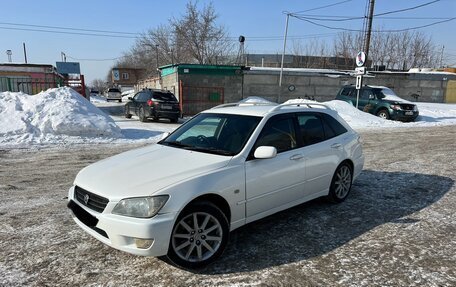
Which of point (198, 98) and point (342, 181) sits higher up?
point (342, 181)

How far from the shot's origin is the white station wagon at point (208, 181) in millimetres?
3162

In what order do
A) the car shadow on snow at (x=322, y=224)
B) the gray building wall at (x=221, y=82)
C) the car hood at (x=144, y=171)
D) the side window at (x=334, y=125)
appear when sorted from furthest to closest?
the gray building wall at (x=221, y=82), the side window at (x=334, y=125), the car shadow on snow at (x=322, y=224), the car hood at (x=144, y=171)

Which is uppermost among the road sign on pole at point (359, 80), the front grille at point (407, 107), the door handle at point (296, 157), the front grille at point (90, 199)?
the road sign on pole at point (359, 80)

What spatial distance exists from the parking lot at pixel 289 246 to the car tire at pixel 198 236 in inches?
5.2

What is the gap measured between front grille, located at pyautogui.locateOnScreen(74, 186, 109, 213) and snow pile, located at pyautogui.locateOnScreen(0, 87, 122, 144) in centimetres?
806

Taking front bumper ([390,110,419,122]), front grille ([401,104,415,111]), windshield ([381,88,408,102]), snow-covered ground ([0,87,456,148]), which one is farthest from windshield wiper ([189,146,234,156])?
windshield ([381,88,408,102])

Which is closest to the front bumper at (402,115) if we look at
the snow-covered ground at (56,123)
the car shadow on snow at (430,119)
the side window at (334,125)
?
the car shadow on snow at (430,119)

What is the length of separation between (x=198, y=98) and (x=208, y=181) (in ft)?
62.5

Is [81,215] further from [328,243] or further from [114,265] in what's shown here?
[328,243]

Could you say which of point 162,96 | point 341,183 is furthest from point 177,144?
point 162,96

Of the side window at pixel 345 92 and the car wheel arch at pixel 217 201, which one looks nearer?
the car wheel arch at pixel 217 201

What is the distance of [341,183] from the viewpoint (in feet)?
17.7

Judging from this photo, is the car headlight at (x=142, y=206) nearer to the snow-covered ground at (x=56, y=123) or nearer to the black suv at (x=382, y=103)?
the snow-covered ground at (x=56, y=123)

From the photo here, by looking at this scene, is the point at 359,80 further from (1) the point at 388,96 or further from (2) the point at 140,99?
(2) the point at 140,99
